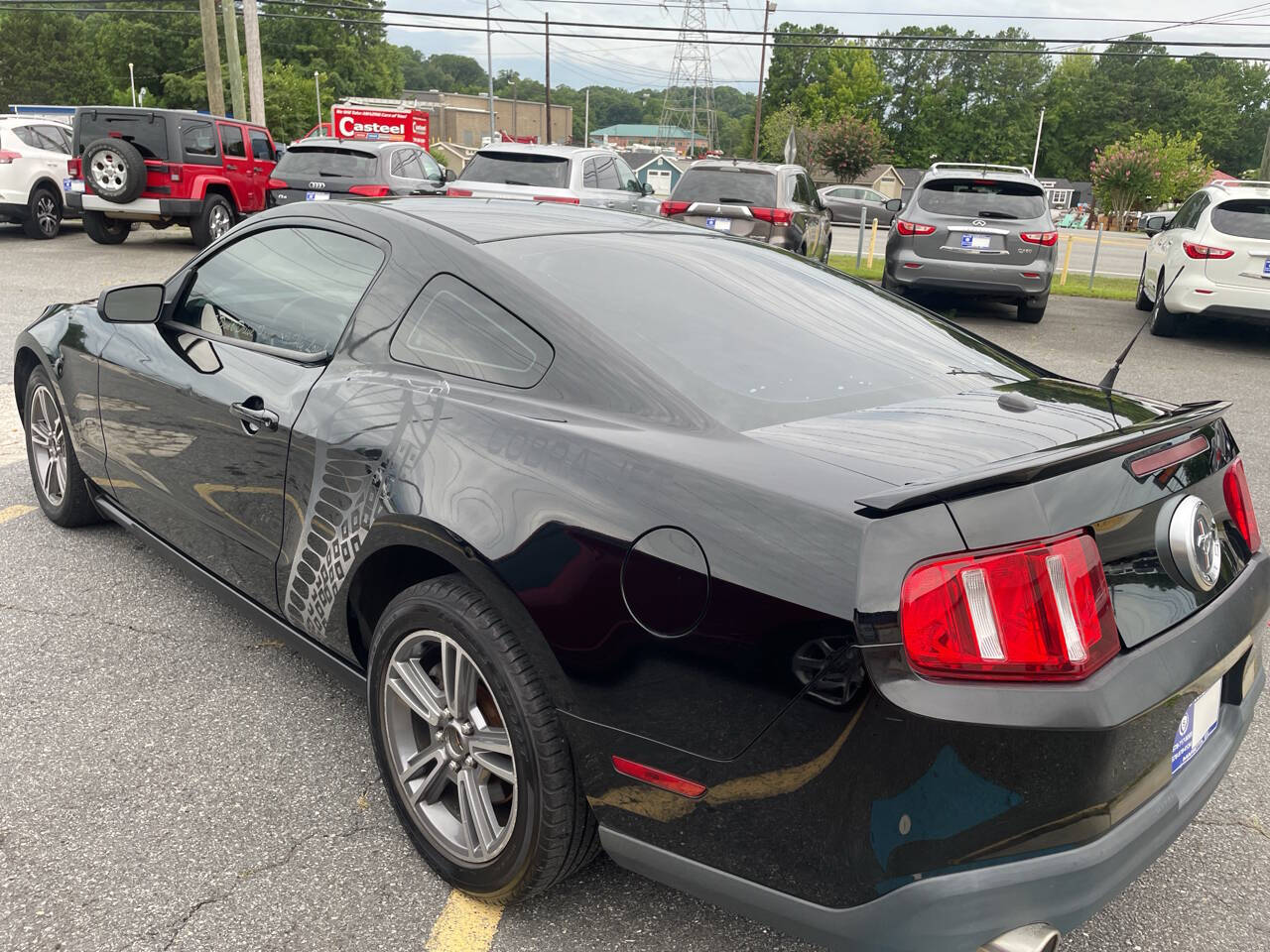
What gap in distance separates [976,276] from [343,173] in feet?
26.4

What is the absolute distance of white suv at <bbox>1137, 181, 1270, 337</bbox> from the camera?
10148mm

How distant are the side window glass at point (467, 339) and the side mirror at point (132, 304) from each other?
1318 millimetres

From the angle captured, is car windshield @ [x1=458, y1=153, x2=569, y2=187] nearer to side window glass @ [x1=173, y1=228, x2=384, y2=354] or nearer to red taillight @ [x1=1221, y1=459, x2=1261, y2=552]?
side window glass @ [x1=173, y1=228, x2=384, y2=354]

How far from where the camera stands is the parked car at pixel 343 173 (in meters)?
13.3

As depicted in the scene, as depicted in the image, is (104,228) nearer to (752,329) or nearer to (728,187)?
(728,187)

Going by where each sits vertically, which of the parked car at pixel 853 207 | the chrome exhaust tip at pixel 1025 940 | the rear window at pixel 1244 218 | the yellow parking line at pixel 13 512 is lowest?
the parked car at pixel 853 207

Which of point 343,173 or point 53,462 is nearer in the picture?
point 53,462

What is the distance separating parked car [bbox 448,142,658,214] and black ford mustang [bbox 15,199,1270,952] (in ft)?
30.7

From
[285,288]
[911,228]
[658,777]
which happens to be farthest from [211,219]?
[658,777]

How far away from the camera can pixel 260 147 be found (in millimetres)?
16359

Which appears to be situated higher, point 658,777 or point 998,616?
point 998,616

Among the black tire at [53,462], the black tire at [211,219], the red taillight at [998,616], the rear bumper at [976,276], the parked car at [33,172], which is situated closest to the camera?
the red taillight at [998,616]

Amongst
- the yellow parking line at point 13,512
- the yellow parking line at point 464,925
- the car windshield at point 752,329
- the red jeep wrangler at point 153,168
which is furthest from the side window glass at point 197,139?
the yellow parking line at point 464,925

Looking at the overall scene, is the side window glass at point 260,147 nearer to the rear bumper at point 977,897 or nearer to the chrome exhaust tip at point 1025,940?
the rear bumper at point 977,897
